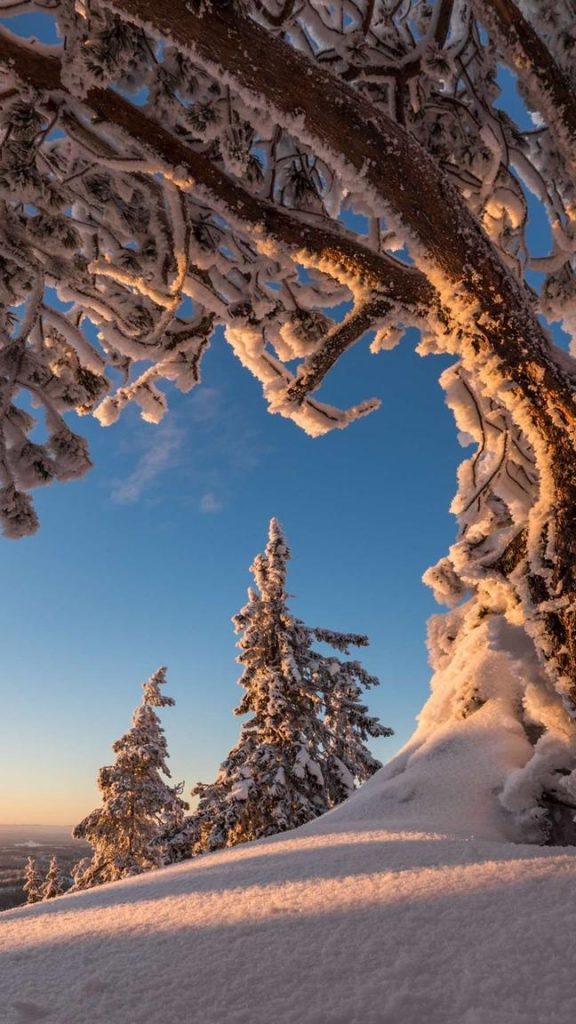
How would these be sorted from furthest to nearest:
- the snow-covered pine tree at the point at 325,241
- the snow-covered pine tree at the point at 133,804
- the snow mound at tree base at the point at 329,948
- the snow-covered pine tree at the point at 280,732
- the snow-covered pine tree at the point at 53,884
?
the snow-covered pine tree at the point at 53,884
the snow-covered pine tree at the point at 133,804
the snow-covered pine tree at the point at 280,732
the snow-covered pine tree at the point at 325,241
the snow mound at tree base at the point at 329,948

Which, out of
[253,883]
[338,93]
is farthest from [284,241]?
[253,883]

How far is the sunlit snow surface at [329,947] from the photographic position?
1398 millimetres

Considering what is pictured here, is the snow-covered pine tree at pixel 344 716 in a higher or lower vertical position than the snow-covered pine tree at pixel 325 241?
lower

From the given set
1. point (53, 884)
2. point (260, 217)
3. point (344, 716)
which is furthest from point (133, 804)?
point (260, 217)

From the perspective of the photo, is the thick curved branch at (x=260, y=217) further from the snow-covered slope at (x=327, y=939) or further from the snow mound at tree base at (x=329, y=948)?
the snow mound at tree base at (x=329, y=948)

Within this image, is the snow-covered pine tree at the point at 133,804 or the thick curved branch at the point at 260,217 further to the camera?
the snow-covered pine tree at the point at 133,804

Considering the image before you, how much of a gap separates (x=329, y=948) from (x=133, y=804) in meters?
24.3

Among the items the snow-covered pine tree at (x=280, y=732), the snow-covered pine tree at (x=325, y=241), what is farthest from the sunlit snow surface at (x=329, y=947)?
the snow-covered pine tree at (x=280, y=732)

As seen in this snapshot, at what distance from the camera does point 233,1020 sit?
1381 mm

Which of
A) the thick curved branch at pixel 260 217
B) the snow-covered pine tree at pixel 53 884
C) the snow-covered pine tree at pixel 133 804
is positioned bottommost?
the snow-covered pine tree at pixel 53 884

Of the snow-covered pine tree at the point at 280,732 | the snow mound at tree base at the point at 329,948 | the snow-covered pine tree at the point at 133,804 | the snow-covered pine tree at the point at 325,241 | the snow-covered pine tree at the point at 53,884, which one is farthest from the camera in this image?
the snow-covered pine tree at the point at 53,884

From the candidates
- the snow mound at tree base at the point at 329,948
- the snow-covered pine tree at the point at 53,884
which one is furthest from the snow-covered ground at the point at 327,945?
the snow-covered pine tree at the point at 53,884

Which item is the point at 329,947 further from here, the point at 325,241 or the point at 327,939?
the point at 325,241

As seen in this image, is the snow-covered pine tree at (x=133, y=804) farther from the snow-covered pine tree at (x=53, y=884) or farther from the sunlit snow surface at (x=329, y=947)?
the sunlit snow surface at (x=329, y=947)
